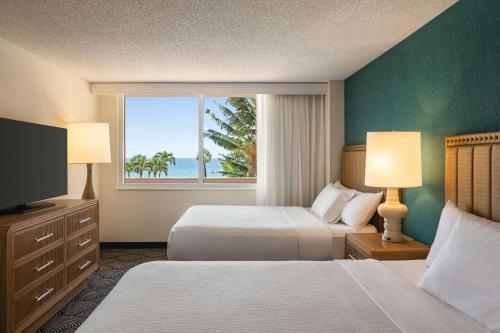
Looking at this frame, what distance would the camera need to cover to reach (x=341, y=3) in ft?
7.43

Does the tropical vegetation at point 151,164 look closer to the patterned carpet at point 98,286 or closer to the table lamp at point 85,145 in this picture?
the patterned carpet at point 98,286

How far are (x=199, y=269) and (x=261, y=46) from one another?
2.11m

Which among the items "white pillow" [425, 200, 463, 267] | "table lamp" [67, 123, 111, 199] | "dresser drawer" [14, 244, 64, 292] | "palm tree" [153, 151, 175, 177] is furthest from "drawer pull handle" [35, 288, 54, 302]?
"palm tree" [153, 151, 175, 177]

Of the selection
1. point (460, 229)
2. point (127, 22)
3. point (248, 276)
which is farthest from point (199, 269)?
point (127, 22)

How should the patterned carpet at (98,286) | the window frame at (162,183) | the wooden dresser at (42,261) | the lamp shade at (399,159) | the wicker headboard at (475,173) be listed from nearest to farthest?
the wicker headboard at (475,173) → the wooden dresser at (42,261) → the lamp shade at (399,159) → the patterned carpet at (98,286) → the window frame at (162,183)

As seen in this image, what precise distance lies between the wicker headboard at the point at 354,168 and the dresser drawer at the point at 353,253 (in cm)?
58

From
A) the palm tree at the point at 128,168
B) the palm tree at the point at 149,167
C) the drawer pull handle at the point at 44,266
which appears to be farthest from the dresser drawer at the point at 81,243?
the palm tree at the point at 149,167

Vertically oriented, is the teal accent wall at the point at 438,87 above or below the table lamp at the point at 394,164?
above

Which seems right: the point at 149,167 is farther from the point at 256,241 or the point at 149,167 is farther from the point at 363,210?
the point at 363,210

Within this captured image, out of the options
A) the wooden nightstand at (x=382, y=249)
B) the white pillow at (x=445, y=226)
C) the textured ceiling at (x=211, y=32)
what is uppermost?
the textured ceiling at (x=211, y=32)

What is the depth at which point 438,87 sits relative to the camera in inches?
98.3

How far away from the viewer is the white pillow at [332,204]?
11.3 feet

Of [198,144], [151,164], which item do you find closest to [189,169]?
[151,164]

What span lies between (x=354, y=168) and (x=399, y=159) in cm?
153
